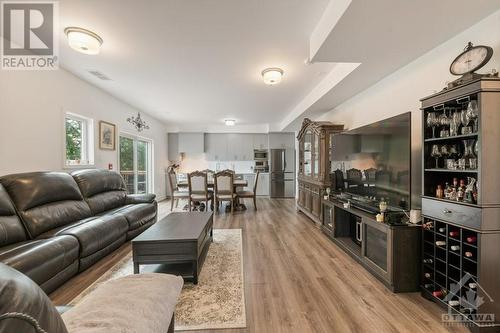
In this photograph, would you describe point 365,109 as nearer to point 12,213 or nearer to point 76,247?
point 76,247

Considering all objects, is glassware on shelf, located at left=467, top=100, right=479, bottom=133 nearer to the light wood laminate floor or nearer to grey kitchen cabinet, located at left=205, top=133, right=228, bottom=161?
the light wood laminate floor

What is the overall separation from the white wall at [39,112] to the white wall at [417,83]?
14.4 ft

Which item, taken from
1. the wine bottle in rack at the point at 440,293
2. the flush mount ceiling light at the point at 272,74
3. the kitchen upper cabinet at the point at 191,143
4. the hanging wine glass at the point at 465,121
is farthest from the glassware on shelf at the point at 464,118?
the kitchen upper cabinet at the point at 191,143

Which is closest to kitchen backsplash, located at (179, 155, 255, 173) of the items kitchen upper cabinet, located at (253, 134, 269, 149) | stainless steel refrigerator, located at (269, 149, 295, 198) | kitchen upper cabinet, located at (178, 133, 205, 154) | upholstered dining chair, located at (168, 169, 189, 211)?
kitchen upper cabinet, located at (178, 133, 205, 154)

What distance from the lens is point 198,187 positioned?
548 centimetres

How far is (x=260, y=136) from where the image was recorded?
8.66 metres

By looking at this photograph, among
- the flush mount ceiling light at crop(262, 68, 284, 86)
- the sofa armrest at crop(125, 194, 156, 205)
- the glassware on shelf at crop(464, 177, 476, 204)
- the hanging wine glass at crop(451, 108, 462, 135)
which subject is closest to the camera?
the glassware on shelf at crop(464, 177, 476, 204)

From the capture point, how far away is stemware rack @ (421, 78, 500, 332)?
1587 millimetres

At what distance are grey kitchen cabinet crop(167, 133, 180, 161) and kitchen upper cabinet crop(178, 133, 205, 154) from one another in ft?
0.55

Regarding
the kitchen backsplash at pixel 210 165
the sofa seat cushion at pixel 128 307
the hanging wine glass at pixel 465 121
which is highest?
the hanging wine glass at pixel 465 121

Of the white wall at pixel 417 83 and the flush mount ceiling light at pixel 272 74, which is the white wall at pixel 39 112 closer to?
the flush mount ceiling light at pixel 272 74

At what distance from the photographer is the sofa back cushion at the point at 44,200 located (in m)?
2.40

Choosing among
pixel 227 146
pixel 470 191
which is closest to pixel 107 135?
pixel 227 146

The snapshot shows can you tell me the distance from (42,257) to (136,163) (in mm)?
4511
